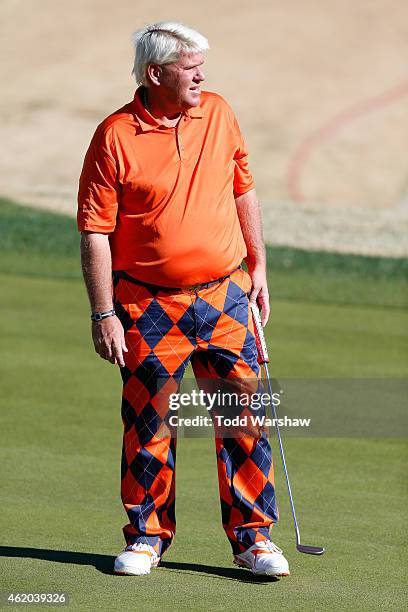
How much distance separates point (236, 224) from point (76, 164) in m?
17.3

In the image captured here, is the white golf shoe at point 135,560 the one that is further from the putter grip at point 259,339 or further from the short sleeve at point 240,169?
the short sleeve at point 240,169

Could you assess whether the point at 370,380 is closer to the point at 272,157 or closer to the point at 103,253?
the point at 103,253

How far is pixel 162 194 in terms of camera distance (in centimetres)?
429

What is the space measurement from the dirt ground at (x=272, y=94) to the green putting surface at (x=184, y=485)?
7434mm

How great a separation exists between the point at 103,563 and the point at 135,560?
176 millimetres

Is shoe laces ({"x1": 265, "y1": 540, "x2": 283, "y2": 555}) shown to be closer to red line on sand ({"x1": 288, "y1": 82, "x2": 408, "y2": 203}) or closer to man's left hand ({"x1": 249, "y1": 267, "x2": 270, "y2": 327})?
man's left hand ({"x1": 249, "y1": 267, "x2": 270, "y2": 327})

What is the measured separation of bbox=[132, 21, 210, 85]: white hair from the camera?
4.27 m

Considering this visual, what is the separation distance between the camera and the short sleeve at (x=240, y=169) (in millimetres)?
4535

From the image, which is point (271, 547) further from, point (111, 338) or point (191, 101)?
point (191, 101)

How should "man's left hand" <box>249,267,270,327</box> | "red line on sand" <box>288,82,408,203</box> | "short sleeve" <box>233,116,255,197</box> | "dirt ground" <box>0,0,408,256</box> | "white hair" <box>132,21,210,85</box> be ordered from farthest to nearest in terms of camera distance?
1. "red line on sand" <box>288,82,408,203</box>
2. "dirt ground" <box>0,0,408,256</box>
3. "man's left hand" <box>249,267,270,327</box>
4. "short sleeve" <box>233,116,255,197</box>
5. "white hair" <box>132,21,210,85</box>

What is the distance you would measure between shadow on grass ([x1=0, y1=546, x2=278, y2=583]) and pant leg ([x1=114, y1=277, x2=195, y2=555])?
10cm

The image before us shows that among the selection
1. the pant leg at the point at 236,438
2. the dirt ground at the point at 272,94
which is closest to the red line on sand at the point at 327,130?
the dirt ground at the point at 272,94

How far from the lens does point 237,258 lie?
450 cm

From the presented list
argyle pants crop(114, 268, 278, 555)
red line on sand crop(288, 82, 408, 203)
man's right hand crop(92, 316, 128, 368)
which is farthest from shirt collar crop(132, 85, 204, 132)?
red line on sand crop(288, 82, 408, 203)
